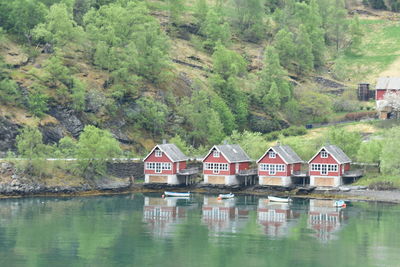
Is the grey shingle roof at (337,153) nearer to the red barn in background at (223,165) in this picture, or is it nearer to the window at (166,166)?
the red barn in background at (223,165)

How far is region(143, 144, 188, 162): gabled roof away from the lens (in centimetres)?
13275

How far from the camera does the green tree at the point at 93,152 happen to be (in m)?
126

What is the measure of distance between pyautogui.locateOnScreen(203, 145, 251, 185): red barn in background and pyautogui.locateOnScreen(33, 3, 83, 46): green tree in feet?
109

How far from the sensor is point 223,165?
132750mm

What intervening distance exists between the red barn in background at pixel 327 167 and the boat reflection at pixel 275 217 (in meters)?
8.91

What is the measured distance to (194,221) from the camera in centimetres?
10525

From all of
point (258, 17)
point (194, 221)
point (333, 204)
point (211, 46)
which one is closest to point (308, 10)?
point (258, 17)

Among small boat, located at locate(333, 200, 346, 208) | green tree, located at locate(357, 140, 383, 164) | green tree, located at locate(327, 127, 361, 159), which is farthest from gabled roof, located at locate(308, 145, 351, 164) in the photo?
small boat, located at locate(333, 200, 346, 208)

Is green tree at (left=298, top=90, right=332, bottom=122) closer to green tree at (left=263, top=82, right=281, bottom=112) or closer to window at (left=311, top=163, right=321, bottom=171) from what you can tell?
green tree at (left=263, top=82, right=281, bottom=112)

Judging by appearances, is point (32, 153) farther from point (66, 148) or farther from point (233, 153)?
point (233, 153)

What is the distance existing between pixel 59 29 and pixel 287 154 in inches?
1737

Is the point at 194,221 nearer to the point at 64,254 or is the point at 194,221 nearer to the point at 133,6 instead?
the point at 64,254

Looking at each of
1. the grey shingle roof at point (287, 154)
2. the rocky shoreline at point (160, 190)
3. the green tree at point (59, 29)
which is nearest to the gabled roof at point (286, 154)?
the grey shingle roof at point (287, 154)

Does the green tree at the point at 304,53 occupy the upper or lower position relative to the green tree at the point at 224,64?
upper
